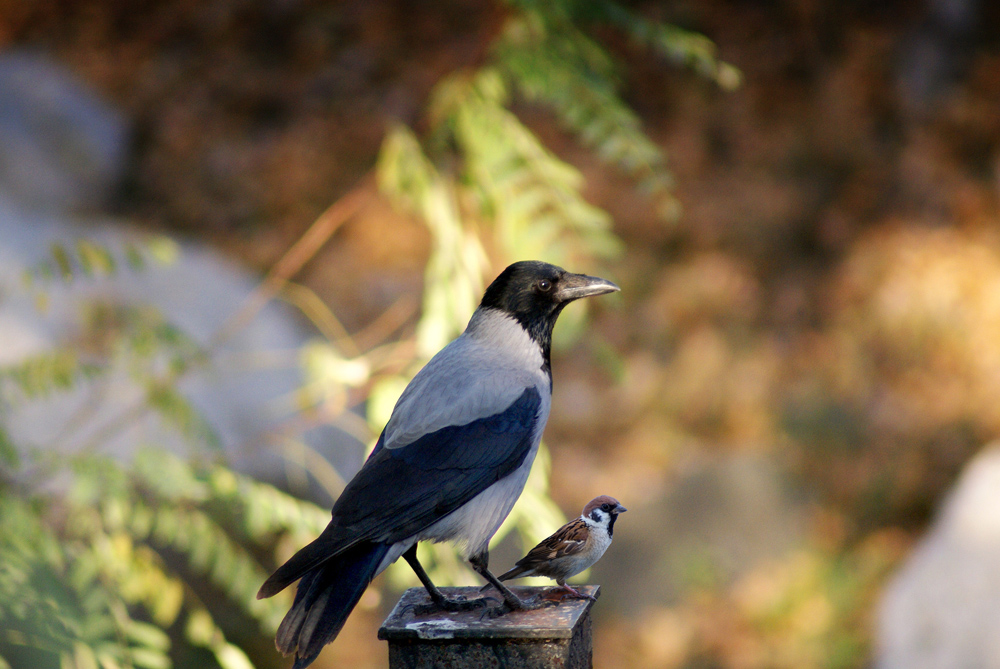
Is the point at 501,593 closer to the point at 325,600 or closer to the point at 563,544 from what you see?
the point at 563,544

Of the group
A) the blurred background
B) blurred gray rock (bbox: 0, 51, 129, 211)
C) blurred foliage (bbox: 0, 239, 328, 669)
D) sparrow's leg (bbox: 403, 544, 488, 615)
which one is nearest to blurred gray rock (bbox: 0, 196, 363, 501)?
the blurred background

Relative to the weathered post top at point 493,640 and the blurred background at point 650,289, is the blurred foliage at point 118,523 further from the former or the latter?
the weathered post top at point 493,640

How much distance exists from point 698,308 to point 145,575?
4152 millimetres

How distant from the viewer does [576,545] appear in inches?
48.1

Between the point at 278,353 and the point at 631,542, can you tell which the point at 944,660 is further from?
the point at 278,353

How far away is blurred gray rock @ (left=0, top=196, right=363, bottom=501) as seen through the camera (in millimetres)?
3689

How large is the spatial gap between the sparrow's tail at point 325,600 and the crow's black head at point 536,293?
16.4 inches

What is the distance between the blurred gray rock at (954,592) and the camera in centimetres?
362

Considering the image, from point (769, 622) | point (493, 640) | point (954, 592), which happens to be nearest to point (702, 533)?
point (769, 622)

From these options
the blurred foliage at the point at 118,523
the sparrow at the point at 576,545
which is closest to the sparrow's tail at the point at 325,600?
the sparrow at the point at 576,545

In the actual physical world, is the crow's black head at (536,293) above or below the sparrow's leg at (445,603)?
above

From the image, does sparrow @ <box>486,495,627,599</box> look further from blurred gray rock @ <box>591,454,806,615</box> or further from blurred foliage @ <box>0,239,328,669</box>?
blurred gray rock @ <box>591,454,806,615</box>

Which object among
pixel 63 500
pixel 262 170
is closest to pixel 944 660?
pixel 63 500

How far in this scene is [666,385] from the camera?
552 centimetres
